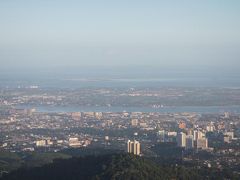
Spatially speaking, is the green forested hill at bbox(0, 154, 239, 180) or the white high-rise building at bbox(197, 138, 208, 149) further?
the white high-rise building at bbox(197, 138, 208, 149)

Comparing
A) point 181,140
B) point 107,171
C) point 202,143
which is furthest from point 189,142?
point 107,171

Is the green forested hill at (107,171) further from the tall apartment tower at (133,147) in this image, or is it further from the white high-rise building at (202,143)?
the white high-rise building at (202,143)

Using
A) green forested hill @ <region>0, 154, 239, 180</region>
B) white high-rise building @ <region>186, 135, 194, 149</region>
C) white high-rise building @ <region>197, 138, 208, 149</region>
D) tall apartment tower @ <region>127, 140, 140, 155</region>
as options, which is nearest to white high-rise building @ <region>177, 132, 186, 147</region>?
white high-rise building @ <region>186, 135, 194, 149</region>

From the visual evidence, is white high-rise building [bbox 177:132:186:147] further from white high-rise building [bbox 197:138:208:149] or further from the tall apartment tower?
the tall apartment tower

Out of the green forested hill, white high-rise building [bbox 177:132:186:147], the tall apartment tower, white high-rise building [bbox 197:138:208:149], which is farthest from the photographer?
white high-rise building [bbox 177:132:186:147]

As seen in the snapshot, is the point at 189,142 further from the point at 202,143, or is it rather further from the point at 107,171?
the point at 107,171

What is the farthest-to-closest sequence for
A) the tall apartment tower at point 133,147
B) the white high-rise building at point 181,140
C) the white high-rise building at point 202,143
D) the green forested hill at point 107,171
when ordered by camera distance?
the white high-rise building at point 181,140 < the white high-rise building at point 202,143 < the tall apartment tower at point 133,147 < the green forested hill at point 107,171

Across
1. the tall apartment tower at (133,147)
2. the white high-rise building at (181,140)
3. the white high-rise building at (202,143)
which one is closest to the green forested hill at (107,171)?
the tall apartment tower at (133,147)

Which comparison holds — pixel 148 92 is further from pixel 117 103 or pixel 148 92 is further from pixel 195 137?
pixel 195 137

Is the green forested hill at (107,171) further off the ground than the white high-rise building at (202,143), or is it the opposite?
the green forested hill at (107,171)

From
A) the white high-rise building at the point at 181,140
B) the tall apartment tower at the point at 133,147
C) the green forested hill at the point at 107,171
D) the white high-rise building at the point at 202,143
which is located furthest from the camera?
the white high-rise building at the point at 181,140

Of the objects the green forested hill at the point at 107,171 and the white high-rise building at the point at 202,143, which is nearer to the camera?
the green forested hill at the point at 107,171
